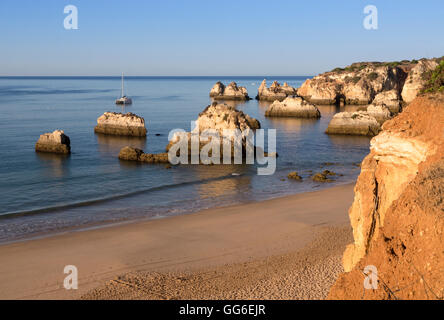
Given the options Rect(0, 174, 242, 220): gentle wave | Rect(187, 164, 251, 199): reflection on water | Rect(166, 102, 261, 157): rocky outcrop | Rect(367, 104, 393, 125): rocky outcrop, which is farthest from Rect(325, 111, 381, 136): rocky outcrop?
Rect(0, 174, 242, 220): gentle wave

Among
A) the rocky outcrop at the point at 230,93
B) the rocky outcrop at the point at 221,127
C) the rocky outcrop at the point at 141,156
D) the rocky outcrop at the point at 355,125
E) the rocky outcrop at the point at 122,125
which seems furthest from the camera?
the rocky outcrop at the point at 230,93

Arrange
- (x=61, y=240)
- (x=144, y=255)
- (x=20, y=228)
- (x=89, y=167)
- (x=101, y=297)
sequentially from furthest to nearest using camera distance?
1. (x=89, y=167)
2. (x=20, y=228)
3. (x=61, y=240)
4. (x=144, y=255)
5. (x=101, y=297)

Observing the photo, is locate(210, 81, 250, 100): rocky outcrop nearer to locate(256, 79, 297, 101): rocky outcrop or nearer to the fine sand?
locate(256, 79, 297, 101): rocky outcrop

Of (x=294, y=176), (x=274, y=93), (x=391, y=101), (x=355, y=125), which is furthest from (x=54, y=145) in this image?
(x=274, y=93)

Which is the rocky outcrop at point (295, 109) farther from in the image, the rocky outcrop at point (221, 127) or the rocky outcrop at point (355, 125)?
the rocky outcrop at point (221, 127)

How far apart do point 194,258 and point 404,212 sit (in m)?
11.0

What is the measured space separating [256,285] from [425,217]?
26.6ft

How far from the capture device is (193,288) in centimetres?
1440

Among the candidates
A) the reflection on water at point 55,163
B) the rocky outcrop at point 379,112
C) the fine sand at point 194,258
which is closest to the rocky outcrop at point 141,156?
the reflection on water at point 55,163

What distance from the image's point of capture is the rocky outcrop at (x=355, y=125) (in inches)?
2317

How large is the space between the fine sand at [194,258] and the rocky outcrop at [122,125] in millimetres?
33743

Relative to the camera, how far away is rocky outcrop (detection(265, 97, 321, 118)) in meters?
79.6
